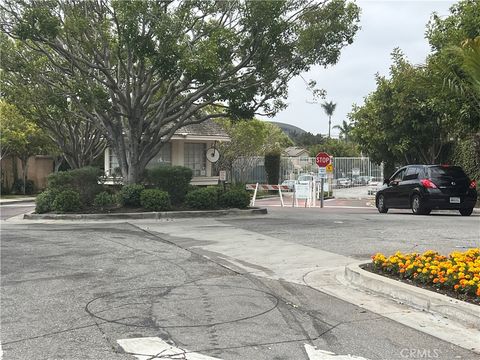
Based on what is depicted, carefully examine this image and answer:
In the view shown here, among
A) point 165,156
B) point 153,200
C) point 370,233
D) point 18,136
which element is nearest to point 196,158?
point 165,156

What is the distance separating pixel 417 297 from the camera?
247 inches

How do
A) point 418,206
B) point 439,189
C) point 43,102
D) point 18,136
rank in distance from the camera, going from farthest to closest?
point 18,136 < point 43,102 < point 418,206 < point 439,189

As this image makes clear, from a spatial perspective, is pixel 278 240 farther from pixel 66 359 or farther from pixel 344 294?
pixel 66 359

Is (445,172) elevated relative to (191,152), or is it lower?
lower

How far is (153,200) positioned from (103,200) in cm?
180

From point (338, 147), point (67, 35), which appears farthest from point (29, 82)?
point (338, 147)

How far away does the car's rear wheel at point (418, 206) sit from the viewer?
17541 mm

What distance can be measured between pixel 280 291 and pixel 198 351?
2486 millimetres

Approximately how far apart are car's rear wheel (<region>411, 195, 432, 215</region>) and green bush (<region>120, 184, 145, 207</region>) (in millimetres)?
9188

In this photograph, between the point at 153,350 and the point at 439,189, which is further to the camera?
the point at 439,189

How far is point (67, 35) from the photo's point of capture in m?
16.8

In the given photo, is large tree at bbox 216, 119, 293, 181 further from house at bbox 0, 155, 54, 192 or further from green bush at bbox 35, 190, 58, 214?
green bush at bbox 35, 190, 58, 214

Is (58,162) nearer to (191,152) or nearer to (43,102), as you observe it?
(191,152)

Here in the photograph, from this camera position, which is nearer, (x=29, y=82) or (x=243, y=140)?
(x=29, y=82)
